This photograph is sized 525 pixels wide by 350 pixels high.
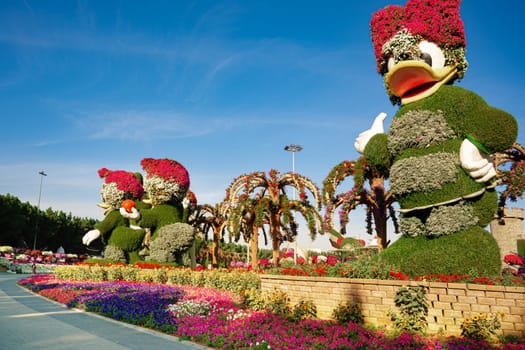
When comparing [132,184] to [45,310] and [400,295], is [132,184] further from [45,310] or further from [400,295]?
[400,295]

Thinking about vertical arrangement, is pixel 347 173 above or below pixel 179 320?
above

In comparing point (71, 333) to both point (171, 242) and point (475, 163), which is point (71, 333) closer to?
point (475, 163)

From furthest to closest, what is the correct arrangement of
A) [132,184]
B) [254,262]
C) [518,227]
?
[518,227] < [132,184] < [254,262]

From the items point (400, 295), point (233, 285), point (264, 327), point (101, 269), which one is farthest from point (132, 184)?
point (400, 295)

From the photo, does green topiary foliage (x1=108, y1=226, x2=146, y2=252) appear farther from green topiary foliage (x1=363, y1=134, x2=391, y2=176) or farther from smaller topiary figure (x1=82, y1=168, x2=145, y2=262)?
green topiary foliage (x1=363, y1=134, x2=391, y2=176)

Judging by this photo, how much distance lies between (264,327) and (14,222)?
4416cm

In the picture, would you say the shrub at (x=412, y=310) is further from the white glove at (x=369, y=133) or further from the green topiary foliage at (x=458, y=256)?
the white glove at (x=369, y=133)

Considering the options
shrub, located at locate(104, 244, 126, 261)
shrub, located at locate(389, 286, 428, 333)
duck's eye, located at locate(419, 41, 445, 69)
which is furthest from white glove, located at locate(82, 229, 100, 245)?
duck's eye, located at locate(419, 41, 445, 69)

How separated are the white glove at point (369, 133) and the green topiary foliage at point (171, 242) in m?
10.4

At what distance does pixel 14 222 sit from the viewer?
4097cm

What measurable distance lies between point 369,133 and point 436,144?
210cm

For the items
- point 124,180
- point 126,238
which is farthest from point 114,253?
point 124,180

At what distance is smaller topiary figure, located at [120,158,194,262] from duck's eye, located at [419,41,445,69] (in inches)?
505

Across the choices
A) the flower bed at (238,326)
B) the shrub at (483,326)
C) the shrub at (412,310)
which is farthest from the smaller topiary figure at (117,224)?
the shrub at (483,326)
